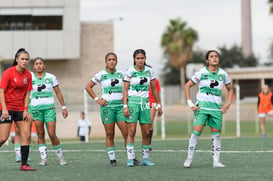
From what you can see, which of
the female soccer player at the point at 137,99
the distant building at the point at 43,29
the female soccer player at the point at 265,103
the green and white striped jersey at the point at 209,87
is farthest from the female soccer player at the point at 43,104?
the distant building at the point at 43,29

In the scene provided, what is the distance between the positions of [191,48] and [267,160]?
66862 mm

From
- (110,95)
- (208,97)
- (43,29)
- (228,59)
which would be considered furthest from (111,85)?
(228,59)

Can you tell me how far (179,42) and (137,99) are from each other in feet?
220

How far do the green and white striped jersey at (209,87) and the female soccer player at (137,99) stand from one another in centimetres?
106

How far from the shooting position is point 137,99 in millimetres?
12844

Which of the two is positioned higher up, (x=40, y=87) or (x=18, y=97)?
(x=40, y=87)

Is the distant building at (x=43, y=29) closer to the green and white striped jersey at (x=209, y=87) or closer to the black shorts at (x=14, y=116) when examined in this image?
the black shorts at (x=14, y=116)

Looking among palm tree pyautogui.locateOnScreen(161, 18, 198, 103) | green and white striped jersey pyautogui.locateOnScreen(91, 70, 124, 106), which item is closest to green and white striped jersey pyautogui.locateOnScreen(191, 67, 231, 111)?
green and white striped jersey pyautogui.locateOnScreen(91, 70, 124, 106)

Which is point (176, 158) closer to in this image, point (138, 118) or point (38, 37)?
point (138, 118)

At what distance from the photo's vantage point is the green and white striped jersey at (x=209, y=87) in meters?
12.3

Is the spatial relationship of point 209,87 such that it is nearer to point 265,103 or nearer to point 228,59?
point 265,103

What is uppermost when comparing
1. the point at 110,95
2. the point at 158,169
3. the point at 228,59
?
the point at 228,59

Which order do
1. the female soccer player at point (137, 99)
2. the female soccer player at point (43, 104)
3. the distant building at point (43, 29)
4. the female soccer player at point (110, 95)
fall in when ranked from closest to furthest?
the female soccer player at point (137, 99) → the female soccer player at point (110, 95) → the female soccer player at point (43, 104) → the distant building at point (43, 29)

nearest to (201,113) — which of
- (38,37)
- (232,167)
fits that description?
(232,167)
